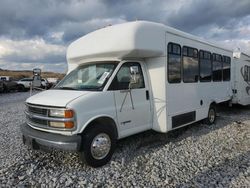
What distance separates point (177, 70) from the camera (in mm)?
6648

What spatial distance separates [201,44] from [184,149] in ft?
11.8

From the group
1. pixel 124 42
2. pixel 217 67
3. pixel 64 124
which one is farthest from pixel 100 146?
pixel 217 67

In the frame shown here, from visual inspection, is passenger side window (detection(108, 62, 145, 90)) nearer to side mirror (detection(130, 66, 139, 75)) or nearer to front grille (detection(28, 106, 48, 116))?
side mirror (detection(130, 66, 139, 75))

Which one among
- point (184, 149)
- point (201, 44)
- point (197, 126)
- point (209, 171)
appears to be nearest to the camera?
point (209, 171)

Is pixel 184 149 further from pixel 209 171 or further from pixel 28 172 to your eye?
pixel 28 172

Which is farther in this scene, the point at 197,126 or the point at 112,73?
the point at 197,126

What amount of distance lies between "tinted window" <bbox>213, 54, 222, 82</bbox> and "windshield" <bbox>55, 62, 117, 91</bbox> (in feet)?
15.7

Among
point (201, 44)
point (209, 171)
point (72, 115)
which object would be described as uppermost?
point (201, 44)

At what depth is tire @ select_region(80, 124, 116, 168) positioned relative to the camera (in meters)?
4.65

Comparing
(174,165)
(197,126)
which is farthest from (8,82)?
(174,165)

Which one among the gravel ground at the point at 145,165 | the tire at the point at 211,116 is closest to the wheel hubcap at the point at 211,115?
the tire at the point at 211,116

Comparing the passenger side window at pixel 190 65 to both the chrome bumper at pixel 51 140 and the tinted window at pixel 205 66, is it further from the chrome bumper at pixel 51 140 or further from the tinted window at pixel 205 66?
the chrome bumper at pixel 51 140

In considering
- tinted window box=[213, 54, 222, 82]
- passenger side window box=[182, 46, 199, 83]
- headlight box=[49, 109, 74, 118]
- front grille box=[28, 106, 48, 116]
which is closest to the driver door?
headlight box=[49, 109, 74, 118]

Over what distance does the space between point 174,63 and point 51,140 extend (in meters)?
3.65
